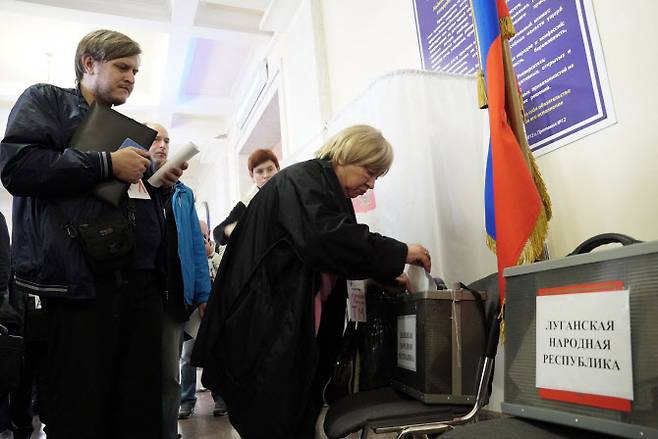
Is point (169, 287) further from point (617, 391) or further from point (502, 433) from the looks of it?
point (617, 391)

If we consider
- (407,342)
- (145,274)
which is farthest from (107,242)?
(407,342)

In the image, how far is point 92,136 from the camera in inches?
50.8

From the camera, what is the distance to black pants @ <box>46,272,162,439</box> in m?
A: 1.16

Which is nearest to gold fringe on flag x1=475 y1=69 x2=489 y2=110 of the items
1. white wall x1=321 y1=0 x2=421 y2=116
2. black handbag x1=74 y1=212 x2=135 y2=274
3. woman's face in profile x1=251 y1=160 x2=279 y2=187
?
white wall x1=321 y1=0 x2=421 y2=116

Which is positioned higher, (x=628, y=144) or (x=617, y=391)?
(x=628, y=144)

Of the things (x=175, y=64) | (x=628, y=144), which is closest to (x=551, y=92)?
(x=628, y=144)

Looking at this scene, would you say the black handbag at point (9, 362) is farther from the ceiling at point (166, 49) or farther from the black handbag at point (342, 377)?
the ceiling at point (166, 49)

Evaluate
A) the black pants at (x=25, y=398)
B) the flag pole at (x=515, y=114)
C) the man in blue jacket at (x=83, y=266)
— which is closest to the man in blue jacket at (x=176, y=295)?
the man in blue jacket at (x=83, y=266)

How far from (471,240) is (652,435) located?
108 cm

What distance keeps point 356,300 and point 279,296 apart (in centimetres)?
33

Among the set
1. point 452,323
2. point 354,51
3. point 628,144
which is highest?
point 354,51

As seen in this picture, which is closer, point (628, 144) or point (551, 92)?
point (628, 144)

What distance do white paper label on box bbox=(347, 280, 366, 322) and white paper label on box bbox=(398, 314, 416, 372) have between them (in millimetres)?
143

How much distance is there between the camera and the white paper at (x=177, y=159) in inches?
53.4
